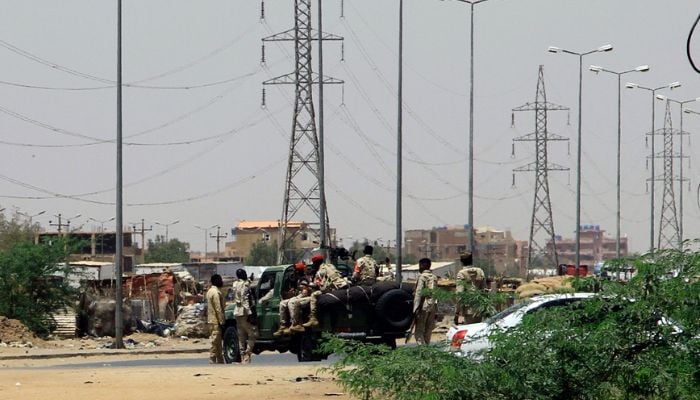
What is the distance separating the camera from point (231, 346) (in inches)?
1140

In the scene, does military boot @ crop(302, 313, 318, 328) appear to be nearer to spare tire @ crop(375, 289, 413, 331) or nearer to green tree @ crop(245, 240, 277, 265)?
spare tire @ crop(375, 289, 413, 331)

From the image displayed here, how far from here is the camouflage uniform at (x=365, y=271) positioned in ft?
89.4

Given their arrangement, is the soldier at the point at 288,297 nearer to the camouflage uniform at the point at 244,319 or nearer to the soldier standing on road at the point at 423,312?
the camouflage uniform at the point at 244,319

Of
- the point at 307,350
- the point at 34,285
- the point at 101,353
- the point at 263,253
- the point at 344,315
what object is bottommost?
the point at 101,353

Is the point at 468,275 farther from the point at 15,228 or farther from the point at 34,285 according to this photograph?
the point at 15,228

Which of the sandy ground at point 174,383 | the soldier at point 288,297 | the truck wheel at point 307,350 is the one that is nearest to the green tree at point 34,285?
the sandy ground at point 174,383

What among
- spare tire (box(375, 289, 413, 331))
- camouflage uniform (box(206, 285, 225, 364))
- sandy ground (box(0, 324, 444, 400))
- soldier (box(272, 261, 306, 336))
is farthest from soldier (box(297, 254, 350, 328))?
camouflage uniform (box(206, 285, 225, 364))

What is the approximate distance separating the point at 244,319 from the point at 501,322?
9682 millimetres

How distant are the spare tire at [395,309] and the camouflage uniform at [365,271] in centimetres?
46

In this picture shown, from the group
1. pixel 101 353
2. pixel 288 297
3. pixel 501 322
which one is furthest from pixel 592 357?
pixel 101 353

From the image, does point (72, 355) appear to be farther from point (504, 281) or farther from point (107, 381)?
point (504, 281)

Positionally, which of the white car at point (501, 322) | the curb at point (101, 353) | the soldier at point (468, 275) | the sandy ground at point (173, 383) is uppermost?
the soldier at point (468, 275)

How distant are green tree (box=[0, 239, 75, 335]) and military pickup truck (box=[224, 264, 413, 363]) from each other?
16.3m

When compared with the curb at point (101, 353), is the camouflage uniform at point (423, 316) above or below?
above
